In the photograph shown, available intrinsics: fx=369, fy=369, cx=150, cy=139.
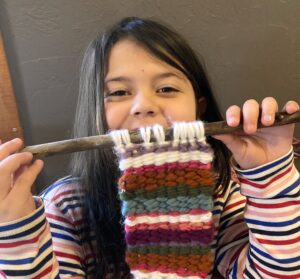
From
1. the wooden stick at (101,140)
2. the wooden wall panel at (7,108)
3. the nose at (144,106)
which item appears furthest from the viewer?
the wooden wall panel at (7,108)

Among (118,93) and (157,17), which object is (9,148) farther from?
(157,17)

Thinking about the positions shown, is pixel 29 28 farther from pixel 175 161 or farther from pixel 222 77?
pixel 175 161

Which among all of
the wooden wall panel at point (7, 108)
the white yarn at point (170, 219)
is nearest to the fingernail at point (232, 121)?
the white yarn at point (170, 219)

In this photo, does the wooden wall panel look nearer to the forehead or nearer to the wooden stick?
the forehead

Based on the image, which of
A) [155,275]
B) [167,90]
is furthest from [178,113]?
[155,275]

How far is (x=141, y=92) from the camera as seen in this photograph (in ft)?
1.95

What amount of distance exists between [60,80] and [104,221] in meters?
0.43

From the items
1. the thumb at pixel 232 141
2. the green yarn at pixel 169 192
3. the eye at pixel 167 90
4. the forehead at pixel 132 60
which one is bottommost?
the green yarn at pixel 169 192

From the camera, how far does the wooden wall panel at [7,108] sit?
0.85 meters

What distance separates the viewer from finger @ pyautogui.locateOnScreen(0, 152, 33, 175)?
0.44 metres

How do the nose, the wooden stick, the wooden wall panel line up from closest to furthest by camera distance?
the wooden stick
the nose
the wooden wall panel

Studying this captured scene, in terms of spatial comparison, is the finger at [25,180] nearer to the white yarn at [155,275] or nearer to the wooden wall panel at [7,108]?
the white yarn at [155,275]

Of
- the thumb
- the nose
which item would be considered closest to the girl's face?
the nose

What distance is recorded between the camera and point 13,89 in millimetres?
894
